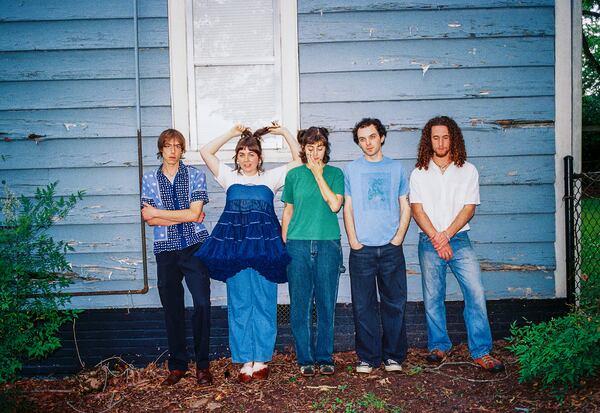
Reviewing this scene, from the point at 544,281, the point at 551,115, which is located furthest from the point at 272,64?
the point at 544,281

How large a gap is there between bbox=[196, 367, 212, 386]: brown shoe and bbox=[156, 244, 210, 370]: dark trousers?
0.11ft

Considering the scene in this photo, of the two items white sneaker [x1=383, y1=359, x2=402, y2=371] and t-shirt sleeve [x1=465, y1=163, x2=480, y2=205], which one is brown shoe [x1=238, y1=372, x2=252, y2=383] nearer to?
white sneaker [x1=383, y1=359, x2=402, y2=371]

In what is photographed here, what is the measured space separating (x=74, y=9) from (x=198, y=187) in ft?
6.63

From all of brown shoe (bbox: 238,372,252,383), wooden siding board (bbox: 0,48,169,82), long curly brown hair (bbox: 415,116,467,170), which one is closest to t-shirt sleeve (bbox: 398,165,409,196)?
long curly brown hair (bbox: 415,116,467,170)

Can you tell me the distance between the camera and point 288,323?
4.28m

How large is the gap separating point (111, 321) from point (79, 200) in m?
1.17

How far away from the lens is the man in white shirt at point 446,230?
3656 millimetres

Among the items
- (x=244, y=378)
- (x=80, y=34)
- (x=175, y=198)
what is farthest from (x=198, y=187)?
(x=80, y=34)

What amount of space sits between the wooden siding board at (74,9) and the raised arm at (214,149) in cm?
127

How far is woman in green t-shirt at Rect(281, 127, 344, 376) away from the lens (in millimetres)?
3553

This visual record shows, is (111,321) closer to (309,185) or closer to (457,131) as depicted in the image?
(309,185)

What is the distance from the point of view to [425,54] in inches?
160

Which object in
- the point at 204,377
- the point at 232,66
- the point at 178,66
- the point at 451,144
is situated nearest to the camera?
the point at 204,377

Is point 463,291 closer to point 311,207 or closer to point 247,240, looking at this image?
point 311,207
